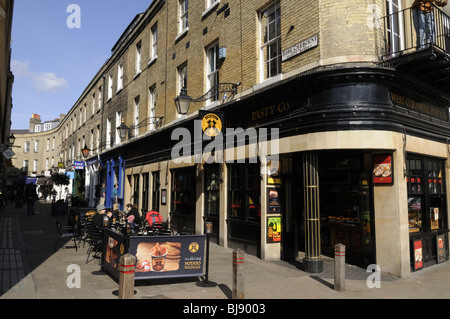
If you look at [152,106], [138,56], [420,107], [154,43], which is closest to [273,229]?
[420,107]

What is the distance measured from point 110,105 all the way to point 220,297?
21.7 metres

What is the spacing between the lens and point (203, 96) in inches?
515

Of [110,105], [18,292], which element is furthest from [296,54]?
[110,105]

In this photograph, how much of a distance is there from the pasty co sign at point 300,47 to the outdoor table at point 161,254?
216 inches

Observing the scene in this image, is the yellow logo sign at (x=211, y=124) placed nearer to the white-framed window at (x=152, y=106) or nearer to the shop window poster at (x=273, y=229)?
the shop window poster at (x=273, y=229)

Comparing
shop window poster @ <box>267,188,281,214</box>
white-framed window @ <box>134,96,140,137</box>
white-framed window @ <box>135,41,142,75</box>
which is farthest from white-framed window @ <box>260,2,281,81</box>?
white-framed window @ <box>135,41,142,75</box>

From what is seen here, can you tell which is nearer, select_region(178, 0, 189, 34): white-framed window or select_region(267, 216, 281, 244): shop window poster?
select_region(267, 216, 281, 244): shop window poster

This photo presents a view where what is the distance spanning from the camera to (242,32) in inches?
451

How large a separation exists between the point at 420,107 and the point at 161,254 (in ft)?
26.2

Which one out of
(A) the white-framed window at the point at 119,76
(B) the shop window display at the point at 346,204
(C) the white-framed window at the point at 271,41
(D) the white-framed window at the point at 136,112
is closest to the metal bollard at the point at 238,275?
(B) the shop window display at the point at 346,204

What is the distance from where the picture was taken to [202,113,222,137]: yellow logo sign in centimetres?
1045

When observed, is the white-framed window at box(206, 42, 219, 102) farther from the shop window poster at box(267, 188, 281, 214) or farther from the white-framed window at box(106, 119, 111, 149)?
the white-framed window at box(106, 119, 111, 149)

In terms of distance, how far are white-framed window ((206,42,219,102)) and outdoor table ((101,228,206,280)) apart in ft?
22.8

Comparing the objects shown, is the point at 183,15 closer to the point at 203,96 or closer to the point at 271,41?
the point at 203,96
